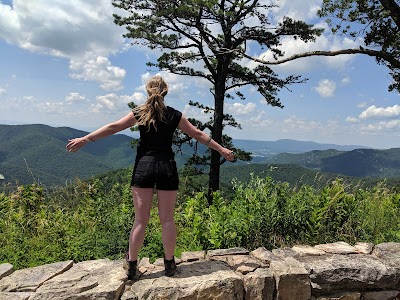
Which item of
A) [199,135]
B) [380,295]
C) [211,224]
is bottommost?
[380,295]

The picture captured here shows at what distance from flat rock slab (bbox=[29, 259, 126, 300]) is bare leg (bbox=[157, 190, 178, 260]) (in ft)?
1.74

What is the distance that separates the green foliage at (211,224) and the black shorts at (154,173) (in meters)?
1.31

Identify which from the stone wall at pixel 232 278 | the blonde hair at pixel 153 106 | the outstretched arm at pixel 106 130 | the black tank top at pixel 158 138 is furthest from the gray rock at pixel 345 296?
the outstretched arm at pixel 106 130

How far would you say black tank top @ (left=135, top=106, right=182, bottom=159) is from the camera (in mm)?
3439

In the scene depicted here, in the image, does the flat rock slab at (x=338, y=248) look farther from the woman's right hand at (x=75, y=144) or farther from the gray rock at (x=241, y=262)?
the woman's right hand at (x=75, y=144)

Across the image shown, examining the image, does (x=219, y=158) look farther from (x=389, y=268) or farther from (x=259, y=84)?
(x=389, y=268)

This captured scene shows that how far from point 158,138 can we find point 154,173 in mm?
349

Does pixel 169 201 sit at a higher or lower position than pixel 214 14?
lower

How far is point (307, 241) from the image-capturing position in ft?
16.4

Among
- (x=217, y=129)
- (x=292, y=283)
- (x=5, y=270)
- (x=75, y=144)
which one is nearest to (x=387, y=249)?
(x=292, y=283)

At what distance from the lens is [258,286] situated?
357 cm

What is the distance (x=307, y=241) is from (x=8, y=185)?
18.6ft

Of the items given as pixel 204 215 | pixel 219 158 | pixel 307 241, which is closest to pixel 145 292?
pixel 204 215

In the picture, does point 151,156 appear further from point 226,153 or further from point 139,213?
point 226,153
